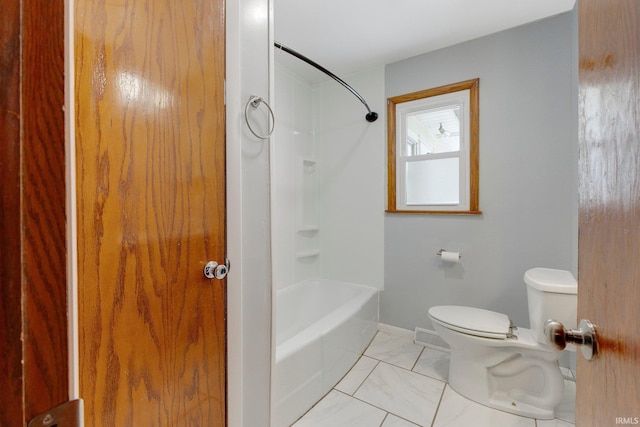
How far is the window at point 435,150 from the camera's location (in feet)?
6.88

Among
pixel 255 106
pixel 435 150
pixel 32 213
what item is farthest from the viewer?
pixel 435 150

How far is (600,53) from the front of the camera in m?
0.48

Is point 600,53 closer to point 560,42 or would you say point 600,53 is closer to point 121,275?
point 121,275

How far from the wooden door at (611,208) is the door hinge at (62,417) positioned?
2.54 ft

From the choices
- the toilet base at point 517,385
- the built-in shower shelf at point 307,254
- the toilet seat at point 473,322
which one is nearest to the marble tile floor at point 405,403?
the toilet base at point 517,385

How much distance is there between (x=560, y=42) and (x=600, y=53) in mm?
1898

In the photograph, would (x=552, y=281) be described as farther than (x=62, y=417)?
Yes

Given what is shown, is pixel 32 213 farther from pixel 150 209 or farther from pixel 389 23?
pixel 389 23

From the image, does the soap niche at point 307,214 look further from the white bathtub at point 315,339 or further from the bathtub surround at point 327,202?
the white bathtub at point 315,339

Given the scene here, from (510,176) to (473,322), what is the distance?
109 centimetres

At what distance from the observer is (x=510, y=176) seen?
1952 mm

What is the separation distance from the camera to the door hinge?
0.34 meters

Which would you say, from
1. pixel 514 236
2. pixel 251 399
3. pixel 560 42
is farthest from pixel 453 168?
pixel 251 399

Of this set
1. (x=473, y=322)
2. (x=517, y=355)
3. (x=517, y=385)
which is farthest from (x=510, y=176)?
(x=517, y=385)
